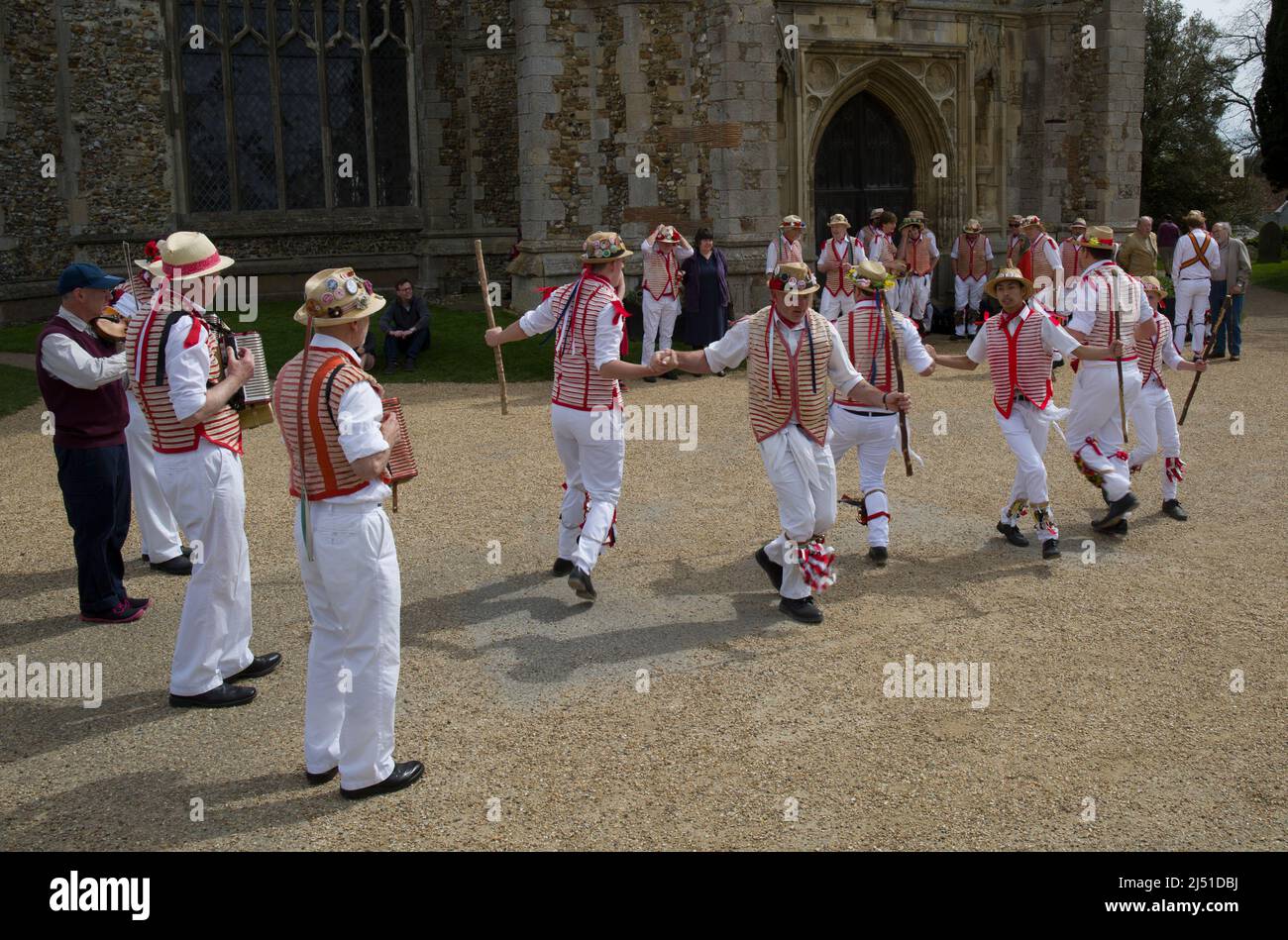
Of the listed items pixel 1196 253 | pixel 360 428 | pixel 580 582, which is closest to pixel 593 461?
pixel 580 582

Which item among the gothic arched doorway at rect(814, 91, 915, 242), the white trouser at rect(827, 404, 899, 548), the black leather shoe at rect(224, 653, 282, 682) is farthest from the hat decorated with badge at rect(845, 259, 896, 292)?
the gothic arched doorway at rect(814, 91, 915, 242)

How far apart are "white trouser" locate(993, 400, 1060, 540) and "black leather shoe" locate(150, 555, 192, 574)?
17.5 feet

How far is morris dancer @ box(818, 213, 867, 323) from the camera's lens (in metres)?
15.0

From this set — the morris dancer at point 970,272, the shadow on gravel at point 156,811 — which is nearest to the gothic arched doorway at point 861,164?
the morris dancer at point 970,272

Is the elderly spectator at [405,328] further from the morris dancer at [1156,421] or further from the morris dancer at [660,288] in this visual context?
the morris dancer at [1156,421]

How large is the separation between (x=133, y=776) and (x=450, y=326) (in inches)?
532

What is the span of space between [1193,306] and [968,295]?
3059mm

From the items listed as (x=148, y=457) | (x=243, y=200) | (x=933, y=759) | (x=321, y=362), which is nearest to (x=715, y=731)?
(x=933, y=759)

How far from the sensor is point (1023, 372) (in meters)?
8.25

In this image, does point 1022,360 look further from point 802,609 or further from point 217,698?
point 217,698

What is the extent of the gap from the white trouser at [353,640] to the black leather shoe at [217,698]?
1.00 m

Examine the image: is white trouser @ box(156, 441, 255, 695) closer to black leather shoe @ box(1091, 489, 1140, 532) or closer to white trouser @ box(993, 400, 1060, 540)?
white trouser @ box(993, 400, 1060, 540)

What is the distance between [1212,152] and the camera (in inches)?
1347

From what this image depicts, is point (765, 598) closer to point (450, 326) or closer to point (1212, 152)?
point (450, 326)
